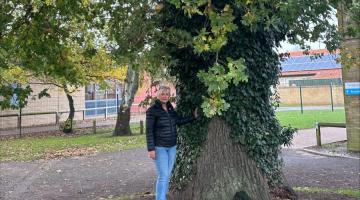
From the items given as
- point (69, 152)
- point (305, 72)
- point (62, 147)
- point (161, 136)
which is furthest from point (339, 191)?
point (305, 72)

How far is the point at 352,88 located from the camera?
1319cm

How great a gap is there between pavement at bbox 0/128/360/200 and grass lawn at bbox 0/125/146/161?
48.6 inches

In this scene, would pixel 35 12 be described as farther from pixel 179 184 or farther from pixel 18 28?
pixel 179 184

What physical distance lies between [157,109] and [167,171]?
85 cm

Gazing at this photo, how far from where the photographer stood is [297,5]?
4.48 meters

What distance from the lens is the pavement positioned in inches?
341

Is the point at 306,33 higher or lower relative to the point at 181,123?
higher

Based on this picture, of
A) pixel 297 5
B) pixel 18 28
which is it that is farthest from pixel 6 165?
pixel 297 5

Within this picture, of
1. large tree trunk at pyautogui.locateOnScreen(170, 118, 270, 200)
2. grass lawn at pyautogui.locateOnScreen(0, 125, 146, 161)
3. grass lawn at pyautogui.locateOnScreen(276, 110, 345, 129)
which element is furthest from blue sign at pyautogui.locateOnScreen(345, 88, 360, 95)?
grass lawn at pyautogui.locateOnScreen(276, 110, 345, 129)

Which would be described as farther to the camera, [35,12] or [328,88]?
[328,88]

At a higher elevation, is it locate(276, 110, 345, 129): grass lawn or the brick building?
the brick building

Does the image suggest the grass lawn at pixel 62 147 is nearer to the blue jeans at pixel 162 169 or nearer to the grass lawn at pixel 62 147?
the grass lawn at pixel 62 147

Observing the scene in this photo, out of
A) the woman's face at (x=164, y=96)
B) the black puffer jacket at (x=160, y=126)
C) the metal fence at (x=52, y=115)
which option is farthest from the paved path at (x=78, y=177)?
the metal fence at (x=52, y=115)

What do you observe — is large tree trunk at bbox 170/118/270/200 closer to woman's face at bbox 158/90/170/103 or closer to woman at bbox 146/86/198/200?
woman at bbox 146/86/198/200
